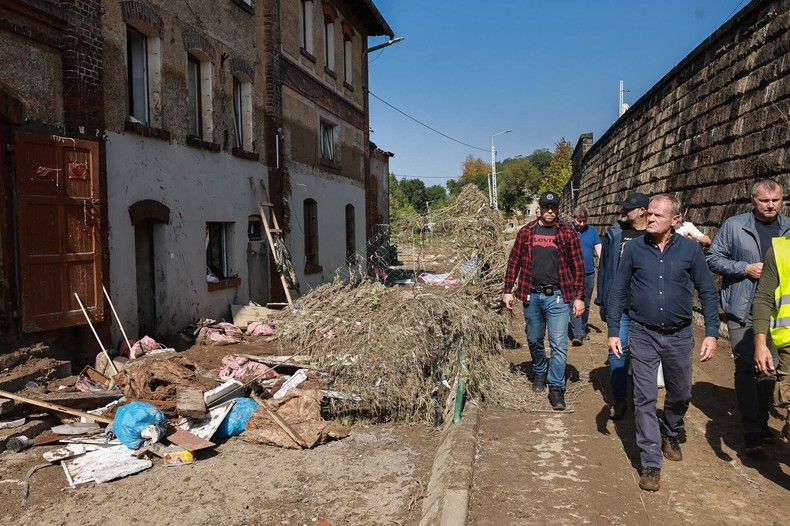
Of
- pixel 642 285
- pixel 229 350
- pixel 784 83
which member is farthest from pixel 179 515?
pixel 784 83

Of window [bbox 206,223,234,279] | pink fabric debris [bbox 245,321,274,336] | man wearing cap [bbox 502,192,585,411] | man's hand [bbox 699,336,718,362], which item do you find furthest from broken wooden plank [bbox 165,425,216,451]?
window [bbox 206,223,234,279]

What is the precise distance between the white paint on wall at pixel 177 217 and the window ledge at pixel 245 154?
0.10 m

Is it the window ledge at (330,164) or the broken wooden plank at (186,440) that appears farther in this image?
the window ledge at (330,164)

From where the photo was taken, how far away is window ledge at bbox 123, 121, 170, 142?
27.8 feet

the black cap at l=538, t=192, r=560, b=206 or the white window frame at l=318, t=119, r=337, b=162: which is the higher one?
the white window frame at l=318, t=119, r=337, b=162

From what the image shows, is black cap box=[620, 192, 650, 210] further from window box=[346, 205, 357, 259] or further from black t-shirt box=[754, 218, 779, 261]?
window box=[346, 205, 357, 259]

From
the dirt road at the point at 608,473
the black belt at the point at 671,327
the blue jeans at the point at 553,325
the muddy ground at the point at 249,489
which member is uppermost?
the black belt at the point at 671,327

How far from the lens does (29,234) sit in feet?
21.9

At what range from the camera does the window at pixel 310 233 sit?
15477 millimetres

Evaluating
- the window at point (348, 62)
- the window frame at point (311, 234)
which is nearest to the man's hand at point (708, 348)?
the window frame at point (311, 234)

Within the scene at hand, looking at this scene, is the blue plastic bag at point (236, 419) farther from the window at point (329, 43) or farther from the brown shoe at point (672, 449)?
the window at point (329, 43)

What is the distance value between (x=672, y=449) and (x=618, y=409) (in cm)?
94

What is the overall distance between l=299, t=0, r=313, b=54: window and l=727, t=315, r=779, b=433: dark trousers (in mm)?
13077

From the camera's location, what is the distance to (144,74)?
362 inches
